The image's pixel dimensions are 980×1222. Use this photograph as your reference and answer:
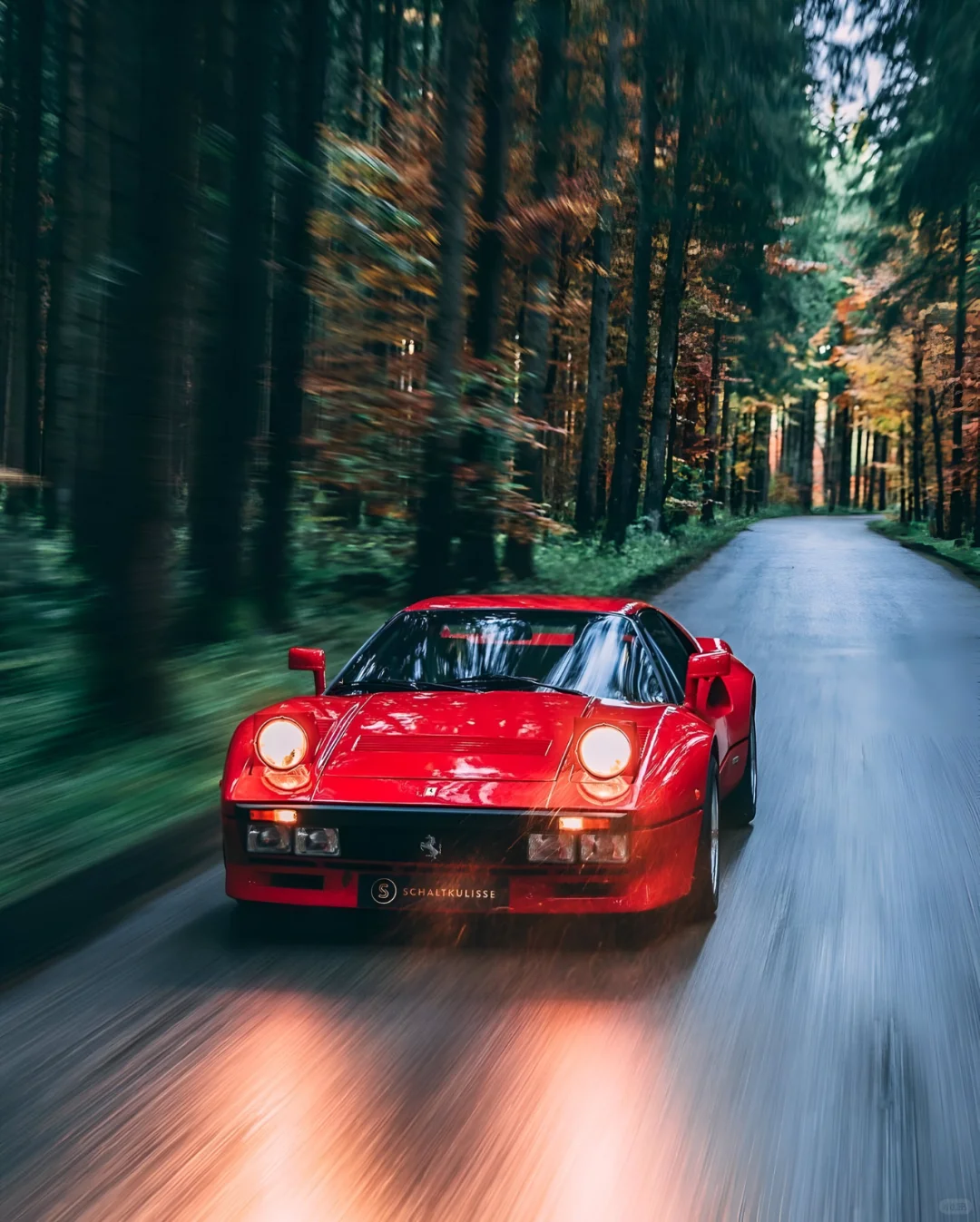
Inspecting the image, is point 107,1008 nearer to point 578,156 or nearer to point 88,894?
point 88,894

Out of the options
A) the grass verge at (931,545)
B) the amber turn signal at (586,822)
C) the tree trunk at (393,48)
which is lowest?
the amber turn signal at (586,822)

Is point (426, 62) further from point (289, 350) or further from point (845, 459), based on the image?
point (845, 459)

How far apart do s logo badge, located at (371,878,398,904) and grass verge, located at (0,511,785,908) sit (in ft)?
4.48

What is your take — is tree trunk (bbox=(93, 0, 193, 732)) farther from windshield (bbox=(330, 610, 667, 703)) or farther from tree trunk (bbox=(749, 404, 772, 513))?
tree trunk (bbox=(749, 404, 772, 513))

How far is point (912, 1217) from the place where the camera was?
3.06 meters

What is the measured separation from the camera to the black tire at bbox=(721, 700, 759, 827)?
24.1 feet

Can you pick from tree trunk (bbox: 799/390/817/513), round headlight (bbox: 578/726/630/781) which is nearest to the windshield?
round headlight (bbox: 578/726/630/781)

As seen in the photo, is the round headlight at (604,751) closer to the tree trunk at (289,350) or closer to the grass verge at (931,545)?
the tree trunk at (289,350)

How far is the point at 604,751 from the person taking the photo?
16.6 feet

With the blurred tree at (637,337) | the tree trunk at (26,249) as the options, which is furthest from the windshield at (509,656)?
the blurred tree at (637,337)

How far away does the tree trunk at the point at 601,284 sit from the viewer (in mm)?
24219

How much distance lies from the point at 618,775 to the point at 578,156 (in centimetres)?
2514

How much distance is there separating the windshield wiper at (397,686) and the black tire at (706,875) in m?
1.14

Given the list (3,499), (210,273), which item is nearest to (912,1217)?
(210,273)
